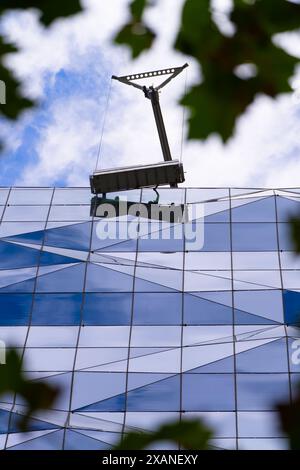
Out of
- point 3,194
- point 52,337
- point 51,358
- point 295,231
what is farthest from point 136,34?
point 3,194

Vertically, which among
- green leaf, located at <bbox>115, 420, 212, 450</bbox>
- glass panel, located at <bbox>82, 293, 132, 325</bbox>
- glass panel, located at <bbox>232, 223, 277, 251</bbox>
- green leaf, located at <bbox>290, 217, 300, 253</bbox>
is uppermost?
glass panel, located at <bbox>232, 223, 277, 251</bbox>

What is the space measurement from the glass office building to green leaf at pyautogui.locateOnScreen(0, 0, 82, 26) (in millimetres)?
15432

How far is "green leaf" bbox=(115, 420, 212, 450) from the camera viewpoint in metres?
2.48

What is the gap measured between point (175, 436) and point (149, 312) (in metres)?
20.9

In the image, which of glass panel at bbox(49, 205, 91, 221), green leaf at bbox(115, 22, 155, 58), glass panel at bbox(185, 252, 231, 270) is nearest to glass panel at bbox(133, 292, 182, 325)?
glass panel at bbox(185, 252, 231, 270)

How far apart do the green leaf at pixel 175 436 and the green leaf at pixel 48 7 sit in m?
1.38

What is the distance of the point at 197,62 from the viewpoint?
3367 mm

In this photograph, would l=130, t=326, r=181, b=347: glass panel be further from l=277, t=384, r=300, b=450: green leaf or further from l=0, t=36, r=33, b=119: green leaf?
l=277, t=384, r=300, b=450: green leaf

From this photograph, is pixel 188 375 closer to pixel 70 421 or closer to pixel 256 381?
pixel 256 381

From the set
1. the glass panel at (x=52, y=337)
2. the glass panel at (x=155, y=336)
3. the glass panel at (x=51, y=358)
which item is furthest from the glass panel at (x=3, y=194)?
the glass panel at (x=155, y=336)

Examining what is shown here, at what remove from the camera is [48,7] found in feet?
10.2

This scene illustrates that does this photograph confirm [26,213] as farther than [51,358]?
Yes

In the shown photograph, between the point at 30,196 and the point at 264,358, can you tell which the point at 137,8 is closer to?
the point at 264,358
